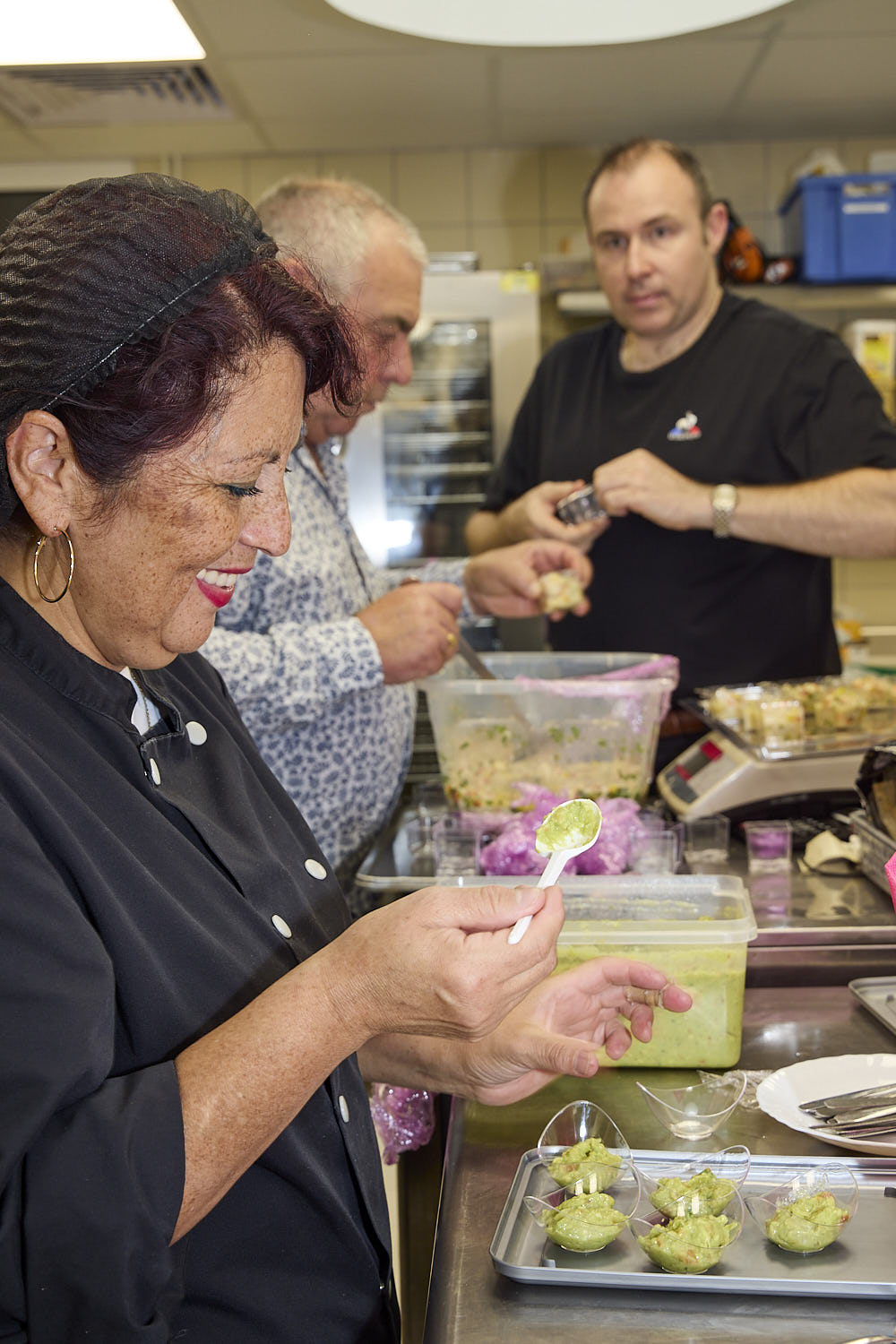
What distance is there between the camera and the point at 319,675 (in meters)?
1.90

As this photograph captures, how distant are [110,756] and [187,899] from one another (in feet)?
0.46

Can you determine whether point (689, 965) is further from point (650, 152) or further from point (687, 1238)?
point (650, 152)

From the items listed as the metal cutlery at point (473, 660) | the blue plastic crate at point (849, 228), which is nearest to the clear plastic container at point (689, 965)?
the metal cutlery at point (473, 660)

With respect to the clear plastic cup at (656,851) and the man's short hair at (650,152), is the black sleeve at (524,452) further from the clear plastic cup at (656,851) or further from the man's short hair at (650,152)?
the clear plastic cup at (656,851)

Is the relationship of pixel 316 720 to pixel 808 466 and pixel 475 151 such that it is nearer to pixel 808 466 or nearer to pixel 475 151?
pixel 808 466

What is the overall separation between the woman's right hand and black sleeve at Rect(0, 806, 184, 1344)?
7.1 inches

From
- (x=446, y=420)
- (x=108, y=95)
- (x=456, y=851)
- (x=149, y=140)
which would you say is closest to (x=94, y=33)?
(x=108, y=95)

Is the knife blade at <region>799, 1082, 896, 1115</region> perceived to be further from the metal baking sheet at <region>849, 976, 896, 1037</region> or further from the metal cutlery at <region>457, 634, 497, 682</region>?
the metal cutlery at <region>457, 634, 497, 682</region>

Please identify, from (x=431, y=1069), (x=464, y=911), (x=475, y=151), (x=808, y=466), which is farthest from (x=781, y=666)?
(x=475, y=151)

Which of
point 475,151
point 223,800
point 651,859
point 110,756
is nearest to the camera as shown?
point 110,756

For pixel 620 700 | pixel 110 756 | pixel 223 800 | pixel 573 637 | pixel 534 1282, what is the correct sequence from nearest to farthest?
pixel 534 1282
pixel 110 756
pixel 223 800
pixel 620 700
pixel 573 637

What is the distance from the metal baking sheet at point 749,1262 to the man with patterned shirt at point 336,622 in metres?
1.00

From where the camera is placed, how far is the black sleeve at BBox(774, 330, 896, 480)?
2.50 m

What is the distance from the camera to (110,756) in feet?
3.45
